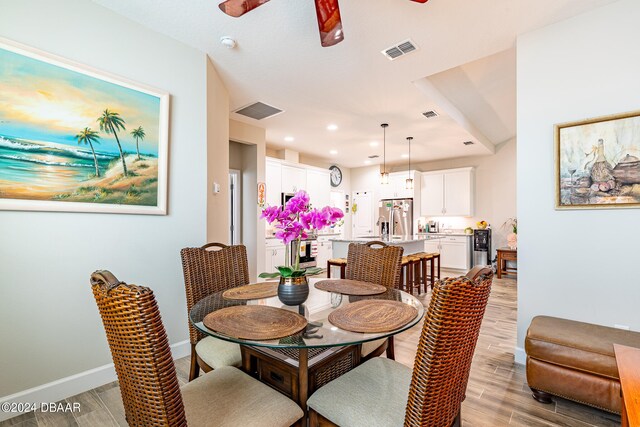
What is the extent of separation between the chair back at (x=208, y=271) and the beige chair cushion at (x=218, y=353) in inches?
6.3

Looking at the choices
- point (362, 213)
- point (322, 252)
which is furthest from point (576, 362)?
point (362, 213)

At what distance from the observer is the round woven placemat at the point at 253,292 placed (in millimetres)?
1714

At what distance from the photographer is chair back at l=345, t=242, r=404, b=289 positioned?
2168 mm

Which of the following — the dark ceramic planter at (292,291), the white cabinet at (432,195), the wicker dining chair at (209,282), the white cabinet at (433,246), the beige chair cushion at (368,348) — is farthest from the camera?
the white cabinet at (432,195)

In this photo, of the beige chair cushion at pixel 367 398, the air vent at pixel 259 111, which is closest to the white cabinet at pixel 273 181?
the air vent at pixel 259 111

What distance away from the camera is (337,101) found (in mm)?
3781

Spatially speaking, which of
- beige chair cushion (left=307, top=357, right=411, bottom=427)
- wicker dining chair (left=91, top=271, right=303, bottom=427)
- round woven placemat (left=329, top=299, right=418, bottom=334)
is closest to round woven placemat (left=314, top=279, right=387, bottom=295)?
round woven placemat (left=329, top=299, right=418, bottom=334)

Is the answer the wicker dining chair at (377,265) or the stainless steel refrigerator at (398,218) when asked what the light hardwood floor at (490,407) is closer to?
the wicker dining chair at (377,265)

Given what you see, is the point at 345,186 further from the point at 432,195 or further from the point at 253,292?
the point at 253,292

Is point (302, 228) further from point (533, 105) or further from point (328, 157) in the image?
Answer: point (328, 157)

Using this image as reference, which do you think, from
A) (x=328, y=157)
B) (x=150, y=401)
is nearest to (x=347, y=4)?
(x=150, y=401)

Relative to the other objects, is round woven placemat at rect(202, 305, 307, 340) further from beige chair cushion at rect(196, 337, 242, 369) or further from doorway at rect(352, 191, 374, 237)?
doorway at rect(352, 191, 374, 237)

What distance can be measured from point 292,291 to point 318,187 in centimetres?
533

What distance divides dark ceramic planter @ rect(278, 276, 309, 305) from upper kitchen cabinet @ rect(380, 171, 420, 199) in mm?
6286
